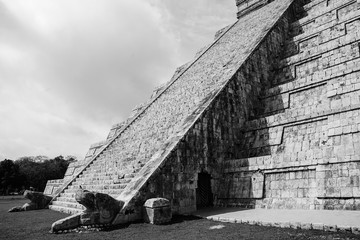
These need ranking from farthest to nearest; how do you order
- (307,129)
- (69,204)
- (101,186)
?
(69,204) → (101,186) → (307,129)

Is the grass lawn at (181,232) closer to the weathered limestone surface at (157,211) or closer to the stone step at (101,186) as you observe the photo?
the weathered limestone surface at (157,211)

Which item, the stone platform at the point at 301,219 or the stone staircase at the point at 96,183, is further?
the stone staircase at the point at 96,183

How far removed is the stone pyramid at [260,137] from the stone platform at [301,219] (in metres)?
0.53

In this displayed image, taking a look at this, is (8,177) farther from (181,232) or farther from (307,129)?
(307,129)

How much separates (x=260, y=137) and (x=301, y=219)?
158 inches

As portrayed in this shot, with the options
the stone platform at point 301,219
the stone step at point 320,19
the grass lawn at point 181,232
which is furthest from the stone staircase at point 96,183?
the stone step at point 320,19

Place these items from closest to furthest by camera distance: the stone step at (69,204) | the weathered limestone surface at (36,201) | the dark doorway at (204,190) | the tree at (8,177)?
the dark doorway at (204,190), the stone step at (69,204), the weathered limestone surface at (36,201), the tree at (8,177)

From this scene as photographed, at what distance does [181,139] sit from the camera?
331 inches

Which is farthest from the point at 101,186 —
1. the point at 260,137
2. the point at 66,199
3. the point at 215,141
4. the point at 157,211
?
the point at 260,137

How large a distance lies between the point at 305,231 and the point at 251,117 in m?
6.01

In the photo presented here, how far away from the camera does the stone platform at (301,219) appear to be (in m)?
4.93

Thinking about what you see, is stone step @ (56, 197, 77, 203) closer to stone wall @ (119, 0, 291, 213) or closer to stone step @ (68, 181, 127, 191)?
stone step @ (68, 181, 127, 191)

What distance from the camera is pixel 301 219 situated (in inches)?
224

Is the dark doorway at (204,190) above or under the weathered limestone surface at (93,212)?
above
